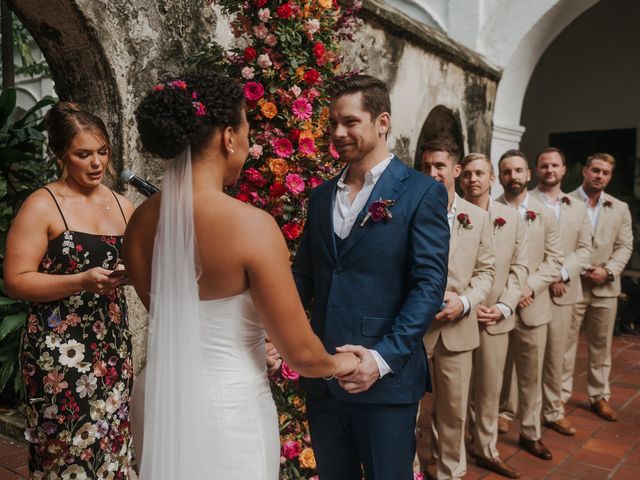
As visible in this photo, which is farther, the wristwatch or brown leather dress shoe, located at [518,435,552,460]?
the wristwatch

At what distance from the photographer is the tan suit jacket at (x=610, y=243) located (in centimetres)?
518

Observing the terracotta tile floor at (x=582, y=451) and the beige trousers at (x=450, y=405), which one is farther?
the terracotta tile floor at (x=582, y=451)

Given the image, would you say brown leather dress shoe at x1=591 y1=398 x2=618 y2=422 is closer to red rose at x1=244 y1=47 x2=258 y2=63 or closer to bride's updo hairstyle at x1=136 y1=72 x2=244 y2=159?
red rose at x1=244 y1=47 x2=258 y2=63

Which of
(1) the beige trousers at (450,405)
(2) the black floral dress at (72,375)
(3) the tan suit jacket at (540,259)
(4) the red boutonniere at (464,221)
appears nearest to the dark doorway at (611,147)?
(3) the tan suit jacket at (540,259)

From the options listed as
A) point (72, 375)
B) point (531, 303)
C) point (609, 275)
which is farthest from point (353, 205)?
point (609, 275)

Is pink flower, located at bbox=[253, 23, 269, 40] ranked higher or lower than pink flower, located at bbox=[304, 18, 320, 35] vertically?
lower

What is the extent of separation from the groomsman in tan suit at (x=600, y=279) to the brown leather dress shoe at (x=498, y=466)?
1.34 m

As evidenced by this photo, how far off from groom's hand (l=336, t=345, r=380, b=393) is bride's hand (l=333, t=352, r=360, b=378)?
0.07 ft

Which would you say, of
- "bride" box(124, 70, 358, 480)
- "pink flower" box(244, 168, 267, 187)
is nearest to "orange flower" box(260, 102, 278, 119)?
"pink flower" box(244, 168, 267, 187)

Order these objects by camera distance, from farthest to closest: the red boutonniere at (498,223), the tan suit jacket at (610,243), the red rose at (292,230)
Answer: the tan suit jacket at (610,243) → the red boutonniere at (498,223) → the red rose at (292,230)

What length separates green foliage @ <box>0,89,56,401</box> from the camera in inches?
172

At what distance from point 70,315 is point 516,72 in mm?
6535

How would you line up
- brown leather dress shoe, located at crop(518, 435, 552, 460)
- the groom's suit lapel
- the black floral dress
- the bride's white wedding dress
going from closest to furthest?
the bride's white wedding dress → the groom's suit lapel → the black floral dress → brown leather dress shoe, located at crop(518, 435, 552, 460)

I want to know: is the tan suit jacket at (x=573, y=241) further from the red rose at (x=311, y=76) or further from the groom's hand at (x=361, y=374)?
the groom's hand at (x=361, y=374)
